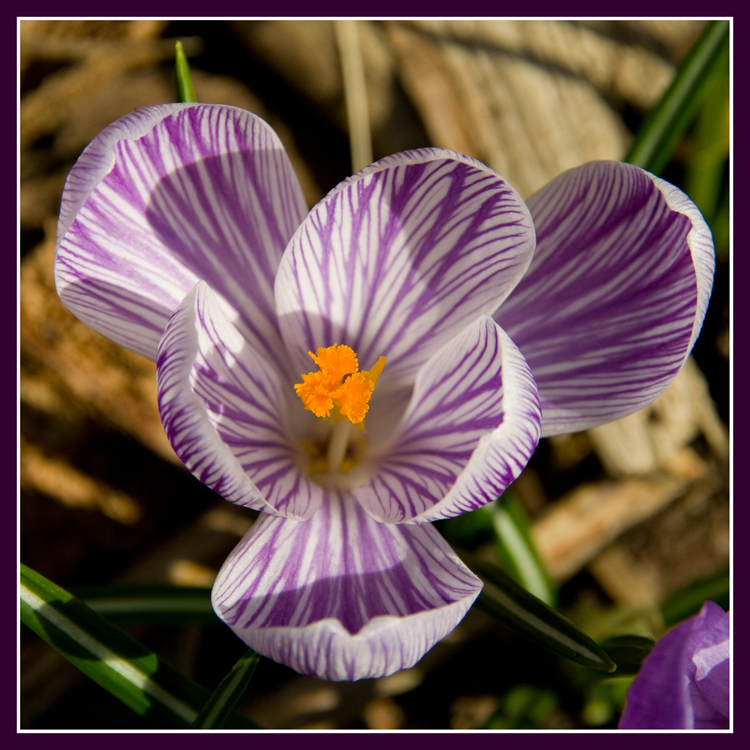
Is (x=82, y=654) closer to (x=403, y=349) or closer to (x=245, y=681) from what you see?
(x=245, y=681)

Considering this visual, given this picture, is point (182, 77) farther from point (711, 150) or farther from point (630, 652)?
point (711, 150)

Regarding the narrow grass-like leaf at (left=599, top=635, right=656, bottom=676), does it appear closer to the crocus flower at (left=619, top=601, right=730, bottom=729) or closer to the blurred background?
the crocus flower at (left=619, top=601, right=730, bottom=729)

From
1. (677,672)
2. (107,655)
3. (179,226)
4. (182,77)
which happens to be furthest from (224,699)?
(182,77)

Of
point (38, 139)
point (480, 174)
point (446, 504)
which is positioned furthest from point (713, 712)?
point (38, 139)

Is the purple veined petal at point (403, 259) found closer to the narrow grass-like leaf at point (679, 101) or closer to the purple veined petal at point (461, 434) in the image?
the purple veined petal at point (461, 434)

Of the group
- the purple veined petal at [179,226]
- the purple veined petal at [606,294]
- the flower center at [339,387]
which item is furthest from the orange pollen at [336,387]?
the purple veined petal at [606,294]

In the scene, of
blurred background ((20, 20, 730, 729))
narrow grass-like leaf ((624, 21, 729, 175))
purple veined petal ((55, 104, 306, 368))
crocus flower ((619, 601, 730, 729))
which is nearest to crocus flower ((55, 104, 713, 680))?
purple veined petal ((55, 104, 306, 368))
